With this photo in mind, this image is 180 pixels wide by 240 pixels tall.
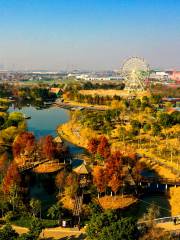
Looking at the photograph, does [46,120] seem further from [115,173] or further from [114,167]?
[115,173]

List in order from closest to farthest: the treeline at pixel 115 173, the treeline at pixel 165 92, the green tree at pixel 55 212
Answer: the green tree at pixel 55 212
the treeline at pixel 115 173
the treeline at pixel 165 92

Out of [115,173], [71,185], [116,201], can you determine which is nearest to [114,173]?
[115,173]

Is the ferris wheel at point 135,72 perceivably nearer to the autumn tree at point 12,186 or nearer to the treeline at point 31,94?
the treeline at point 31,94

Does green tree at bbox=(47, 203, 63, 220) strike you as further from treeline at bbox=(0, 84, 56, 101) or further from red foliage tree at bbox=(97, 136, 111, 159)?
treeline at bbox=(0, 84, 56, 101)

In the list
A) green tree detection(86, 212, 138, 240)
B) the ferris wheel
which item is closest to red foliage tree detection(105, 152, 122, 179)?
green tree detection(86, 212, 138, 240)

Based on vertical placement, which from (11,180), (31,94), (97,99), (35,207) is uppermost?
(31,94)

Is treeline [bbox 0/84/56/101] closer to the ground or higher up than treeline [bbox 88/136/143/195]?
higher up

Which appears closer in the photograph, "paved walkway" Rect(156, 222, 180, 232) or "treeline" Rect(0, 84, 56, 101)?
"paved walkway" Rect(156, 222, 180, 232)

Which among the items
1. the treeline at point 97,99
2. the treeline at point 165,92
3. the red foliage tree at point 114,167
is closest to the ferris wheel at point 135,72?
the treeline at point 165,92

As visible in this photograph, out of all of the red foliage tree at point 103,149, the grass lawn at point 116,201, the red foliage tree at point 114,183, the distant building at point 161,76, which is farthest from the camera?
the distant building at point 161,76
